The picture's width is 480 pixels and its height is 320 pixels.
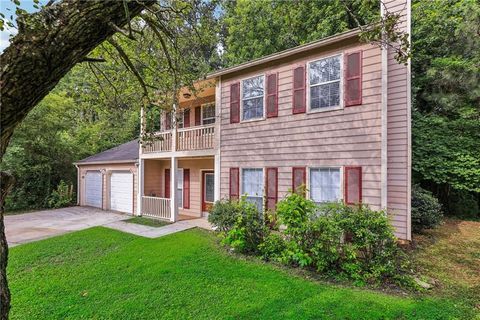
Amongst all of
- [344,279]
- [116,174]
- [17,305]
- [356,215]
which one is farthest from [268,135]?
[116,174]

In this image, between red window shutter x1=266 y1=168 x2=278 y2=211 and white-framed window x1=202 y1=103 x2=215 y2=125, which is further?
white-framed window x1=202 y1=103 x2=215 y2=125

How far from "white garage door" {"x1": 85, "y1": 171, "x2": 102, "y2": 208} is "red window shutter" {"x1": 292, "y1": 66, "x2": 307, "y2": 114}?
12.2 m

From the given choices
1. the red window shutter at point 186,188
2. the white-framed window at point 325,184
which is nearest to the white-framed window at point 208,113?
the red window shutter at point 186,188

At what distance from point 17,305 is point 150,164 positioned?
928cm

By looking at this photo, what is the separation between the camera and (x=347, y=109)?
23.7 ft

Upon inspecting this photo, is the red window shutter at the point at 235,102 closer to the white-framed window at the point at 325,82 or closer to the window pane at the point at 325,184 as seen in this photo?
the white-framed window at the point at 325,82

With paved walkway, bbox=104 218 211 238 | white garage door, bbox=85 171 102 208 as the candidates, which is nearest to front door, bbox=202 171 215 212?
paved walkway, bbox=104 218 211 238

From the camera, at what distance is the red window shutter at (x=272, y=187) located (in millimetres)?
8508

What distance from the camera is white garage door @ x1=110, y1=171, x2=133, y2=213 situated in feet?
43.7

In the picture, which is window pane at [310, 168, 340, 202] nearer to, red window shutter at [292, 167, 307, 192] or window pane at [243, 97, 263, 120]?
red window shutter at [292, 167, 307, 192]

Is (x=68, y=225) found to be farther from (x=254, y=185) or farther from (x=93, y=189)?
(x=254, y=185)

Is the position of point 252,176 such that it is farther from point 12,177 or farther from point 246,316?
point 12,177

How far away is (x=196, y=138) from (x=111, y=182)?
6930mm

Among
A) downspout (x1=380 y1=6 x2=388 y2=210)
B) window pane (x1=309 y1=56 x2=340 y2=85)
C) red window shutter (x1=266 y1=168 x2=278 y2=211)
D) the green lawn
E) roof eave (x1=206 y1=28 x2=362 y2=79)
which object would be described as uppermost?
roof eave (x1=206 y1=28 x2=362 y2=79)
